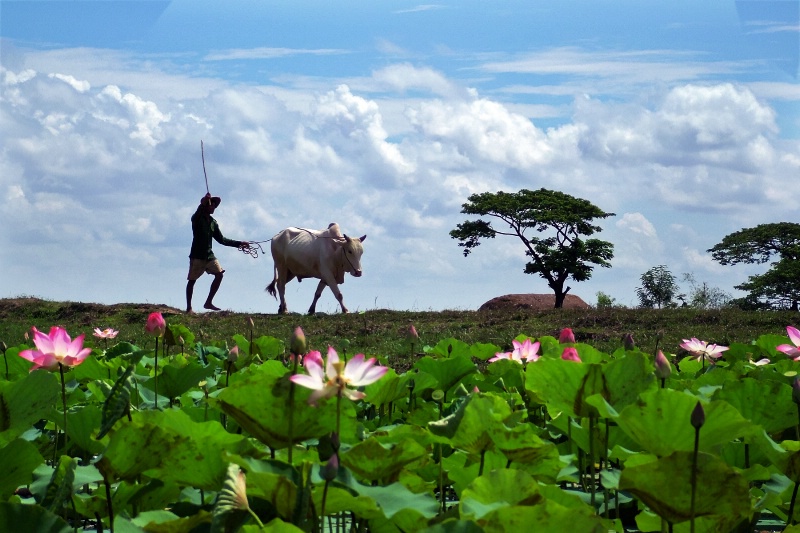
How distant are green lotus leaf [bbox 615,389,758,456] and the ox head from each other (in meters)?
14.3

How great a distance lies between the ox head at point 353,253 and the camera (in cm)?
1570

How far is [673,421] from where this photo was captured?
51.9 inches

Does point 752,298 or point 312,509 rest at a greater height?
point 752,298

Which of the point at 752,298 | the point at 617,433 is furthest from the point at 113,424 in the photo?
the point at 752,298

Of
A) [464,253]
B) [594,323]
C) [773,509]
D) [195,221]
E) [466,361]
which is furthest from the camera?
[464,253]

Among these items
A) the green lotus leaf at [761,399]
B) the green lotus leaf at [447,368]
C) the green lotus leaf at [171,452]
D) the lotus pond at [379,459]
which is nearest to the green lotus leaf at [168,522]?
the lotus pond at [379,459]

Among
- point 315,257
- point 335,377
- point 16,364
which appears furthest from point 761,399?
point 315,257

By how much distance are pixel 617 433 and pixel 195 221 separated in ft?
44.9

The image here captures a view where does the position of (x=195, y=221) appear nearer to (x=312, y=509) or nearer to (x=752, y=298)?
(x=312, y=509)

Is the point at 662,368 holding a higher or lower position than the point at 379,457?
higher

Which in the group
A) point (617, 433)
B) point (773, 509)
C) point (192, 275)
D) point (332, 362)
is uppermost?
point (192, 275)

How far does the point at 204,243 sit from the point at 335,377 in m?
14.0

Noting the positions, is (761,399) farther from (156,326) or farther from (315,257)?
(315,257)

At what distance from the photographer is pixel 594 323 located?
11.2 metres
